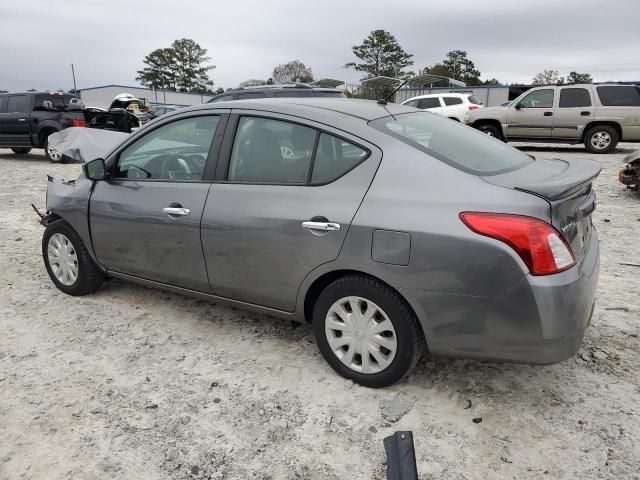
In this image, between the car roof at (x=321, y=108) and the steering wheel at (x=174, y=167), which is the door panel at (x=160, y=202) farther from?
the car roof at (x=321, y=108)

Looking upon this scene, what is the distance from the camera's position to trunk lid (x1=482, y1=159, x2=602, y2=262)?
7.45 feet

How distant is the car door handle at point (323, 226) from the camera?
8.50 feet

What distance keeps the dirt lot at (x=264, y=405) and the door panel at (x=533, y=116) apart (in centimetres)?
1063

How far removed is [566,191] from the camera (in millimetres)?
2324

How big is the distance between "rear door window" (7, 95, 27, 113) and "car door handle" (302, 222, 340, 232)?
1365cm

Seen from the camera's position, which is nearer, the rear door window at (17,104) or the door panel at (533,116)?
the door panel at (533,116)

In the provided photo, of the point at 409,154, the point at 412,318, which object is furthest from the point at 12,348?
the point at 409,154

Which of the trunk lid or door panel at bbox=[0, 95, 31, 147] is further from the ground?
door panel at bbox=[0, 95, 31, 147]

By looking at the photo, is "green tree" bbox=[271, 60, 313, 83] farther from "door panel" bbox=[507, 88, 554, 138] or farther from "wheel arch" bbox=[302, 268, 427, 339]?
"wheel arch" bbox=[302, 268, 427, 339]

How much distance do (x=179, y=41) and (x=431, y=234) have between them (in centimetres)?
8483

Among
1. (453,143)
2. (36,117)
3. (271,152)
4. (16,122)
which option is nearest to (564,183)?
(453,143)

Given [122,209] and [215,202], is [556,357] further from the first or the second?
[122,209]

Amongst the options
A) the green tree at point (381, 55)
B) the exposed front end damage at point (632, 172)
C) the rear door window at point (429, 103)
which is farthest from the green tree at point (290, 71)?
the exposed front end damage at point (632, 172)

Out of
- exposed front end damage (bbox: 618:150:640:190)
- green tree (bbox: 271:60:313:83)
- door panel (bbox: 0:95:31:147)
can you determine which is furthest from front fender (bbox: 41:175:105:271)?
green tree (bbox: 271:60:313:83)
